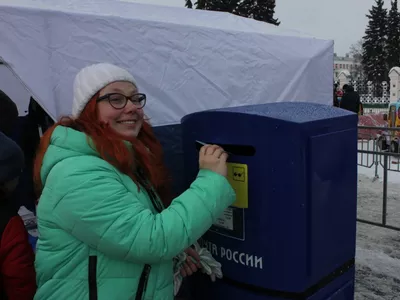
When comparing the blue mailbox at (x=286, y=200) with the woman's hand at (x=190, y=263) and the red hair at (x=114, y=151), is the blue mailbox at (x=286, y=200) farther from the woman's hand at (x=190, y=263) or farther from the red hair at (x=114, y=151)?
the red hair at (x=114, y=151)

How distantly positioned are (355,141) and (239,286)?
0.83 meters

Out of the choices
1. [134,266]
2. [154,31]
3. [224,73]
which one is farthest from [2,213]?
[224,73]

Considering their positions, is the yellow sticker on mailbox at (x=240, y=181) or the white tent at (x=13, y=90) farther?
the white tent at (x=13, y=90)

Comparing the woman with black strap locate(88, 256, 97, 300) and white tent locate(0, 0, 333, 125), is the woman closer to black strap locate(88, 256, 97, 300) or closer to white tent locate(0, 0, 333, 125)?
black strap locate(88, 256, 97, 300)

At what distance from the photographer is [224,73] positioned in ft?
12.6

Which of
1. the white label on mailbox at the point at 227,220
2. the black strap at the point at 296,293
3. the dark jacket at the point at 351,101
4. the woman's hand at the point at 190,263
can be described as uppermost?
the dark jacket at the point at 351,101

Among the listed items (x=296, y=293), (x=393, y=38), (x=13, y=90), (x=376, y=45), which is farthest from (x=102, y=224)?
(x=376, y=45)

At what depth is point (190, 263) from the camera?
1.96 m

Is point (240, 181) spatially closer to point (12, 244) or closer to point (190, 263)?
point (190, 263)

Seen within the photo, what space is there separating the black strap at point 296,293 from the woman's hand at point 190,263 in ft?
0.50

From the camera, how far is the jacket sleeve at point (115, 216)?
4.41 ft

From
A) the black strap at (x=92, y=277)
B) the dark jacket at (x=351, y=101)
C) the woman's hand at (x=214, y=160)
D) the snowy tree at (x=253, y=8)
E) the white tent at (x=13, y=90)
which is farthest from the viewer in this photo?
the snowy tree at (x=253, y=8)

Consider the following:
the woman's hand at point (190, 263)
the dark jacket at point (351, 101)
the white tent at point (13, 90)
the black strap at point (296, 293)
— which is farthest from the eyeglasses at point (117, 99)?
the dark jacket at point (351, 101)

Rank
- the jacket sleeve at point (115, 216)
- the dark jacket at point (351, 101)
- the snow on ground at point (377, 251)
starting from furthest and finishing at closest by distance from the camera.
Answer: the dark jacket at point (351, 101)
the snow on ground at point (377, 251)
the jacket sleeve at point (115, 216)
